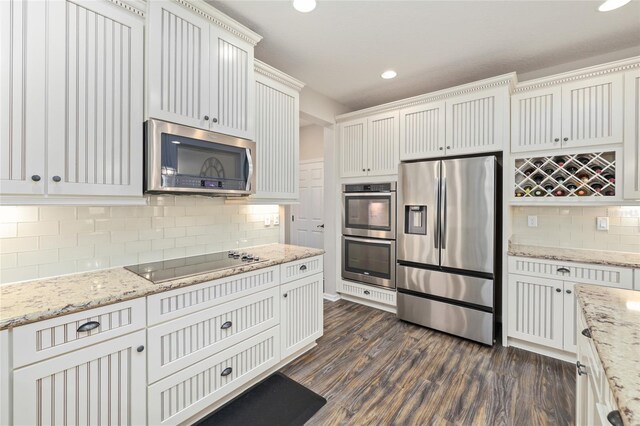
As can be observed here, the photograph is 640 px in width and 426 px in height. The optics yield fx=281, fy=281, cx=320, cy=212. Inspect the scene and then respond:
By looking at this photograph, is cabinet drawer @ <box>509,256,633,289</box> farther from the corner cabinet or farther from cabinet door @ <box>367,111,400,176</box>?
the corner cabinet

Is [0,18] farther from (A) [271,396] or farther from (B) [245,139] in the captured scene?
(A) [271,396]

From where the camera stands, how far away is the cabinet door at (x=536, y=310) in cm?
245

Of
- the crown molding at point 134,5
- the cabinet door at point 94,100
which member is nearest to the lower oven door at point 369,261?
the cabinet door at point 94,100

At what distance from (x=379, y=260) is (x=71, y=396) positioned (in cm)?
287

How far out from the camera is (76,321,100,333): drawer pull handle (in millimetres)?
1266

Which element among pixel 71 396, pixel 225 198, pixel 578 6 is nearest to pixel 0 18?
pixel 225 198

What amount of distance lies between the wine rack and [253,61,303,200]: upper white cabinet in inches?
87.6

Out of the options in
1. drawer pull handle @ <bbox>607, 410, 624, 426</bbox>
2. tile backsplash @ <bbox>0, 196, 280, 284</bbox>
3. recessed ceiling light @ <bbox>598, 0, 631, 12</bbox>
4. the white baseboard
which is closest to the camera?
drawer pull handle @ <bbox>607, 410, 624, 426</bbox>

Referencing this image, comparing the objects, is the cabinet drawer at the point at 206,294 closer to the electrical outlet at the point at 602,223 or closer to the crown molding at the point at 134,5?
the crown molding at the point at 134,5

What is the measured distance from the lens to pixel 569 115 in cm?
250

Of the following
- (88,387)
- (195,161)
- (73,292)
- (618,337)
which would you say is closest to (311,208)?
(195,161)

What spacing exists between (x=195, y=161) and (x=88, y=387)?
130cm

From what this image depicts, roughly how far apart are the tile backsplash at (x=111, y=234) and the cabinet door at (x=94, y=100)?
0.35 meters

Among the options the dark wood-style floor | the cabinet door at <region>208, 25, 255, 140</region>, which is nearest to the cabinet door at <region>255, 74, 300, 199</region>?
the cabinet door at <region>208, 25, 255, 140</region>
